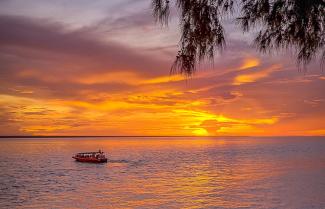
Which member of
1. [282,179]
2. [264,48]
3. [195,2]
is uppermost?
[195,2]

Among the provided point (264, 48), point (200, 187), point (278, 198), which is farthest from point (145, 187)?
point (264, 48)

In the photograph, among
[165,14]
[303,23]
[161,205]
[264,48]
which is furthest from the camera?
[161,205]

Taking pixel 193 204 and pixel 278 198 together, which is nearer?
pixel 193 204

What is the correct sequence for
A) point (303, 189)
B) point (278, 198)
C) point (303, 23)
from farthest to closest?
1. point (303, 189)
2. point (278, 198)
3. point (303, 23)

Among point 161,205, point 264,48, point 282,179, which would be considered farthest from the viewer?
point 282,179

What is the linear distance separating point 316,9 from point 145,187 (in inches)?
1944

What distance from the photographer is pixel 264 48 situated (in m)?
6.92

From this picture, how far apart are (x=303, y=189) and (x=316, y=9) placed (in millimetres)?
49523

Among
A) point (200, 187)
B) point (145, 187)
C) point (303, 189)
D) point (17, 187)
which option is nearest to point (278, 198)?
point (303, 189)

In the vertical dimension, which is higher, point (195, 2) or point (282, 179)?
point (195, 2)

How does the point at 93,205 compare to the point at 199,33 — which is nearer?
the point at 199,33

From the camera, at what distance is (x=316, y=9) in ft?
19.9

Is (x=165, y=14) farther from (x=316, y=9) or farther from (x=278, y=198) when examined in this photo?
(x=278, y=198)

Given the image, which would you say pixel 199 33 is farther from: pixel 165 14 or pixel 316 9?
pixel 316 9
